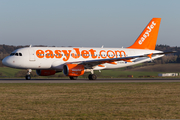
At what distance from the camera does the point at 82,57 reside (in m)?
43.1

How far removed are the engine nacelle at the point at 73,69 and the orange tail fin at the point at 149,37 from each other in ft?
46.0

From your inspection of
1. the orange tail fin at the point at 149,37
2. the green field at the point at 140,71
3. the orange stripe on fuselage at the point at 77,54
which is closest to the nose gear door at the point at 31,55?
the orange stripe on fuselage at the point at 77,54

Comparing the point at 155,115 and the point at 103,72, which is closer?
the point at 155,115

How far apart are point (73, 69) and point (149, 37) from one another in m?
17.5

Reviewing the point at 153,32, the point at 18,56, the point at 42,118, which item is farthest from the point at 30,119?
the point at 153,32

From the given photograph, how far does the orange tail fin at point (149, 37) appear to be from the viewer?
50.7m

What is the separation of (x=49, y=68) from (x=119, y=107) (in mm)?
27479

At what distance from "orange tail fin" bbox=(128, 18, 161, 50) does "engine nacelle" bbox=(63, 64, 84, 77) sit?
14031 millimetres

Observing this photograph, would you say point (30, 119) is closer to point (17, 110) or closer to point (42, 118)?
point (42, 118)

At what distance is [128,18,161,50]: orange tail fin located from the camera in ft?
166

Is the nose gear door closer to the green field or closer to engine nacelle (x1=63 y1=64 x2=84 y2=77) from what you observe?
engine nacelle (x1=63 y1=64 x2=84 y2=77)

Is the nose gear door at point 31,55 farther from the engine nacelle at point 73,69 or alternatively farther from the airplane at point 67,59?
the engine nacelle at point 73,69

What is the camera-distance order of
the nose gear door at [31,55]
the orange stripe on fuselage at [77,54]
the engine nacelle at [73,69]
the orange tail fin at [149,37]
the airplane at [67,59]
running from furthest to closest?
the orange tail fin at [149,37] → the orange stripe on fuselage at [77,54] → the nose gear door at [31,55] → the airplane at [67,59] → the engine nacelle at [73,69]

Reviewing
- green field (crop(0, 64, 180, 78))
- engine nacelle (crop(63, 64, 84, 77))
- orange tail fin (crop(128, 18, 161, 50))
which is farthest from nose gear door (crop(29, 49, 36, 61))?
orange tail fin (crop(128, 18, 161, 50))
